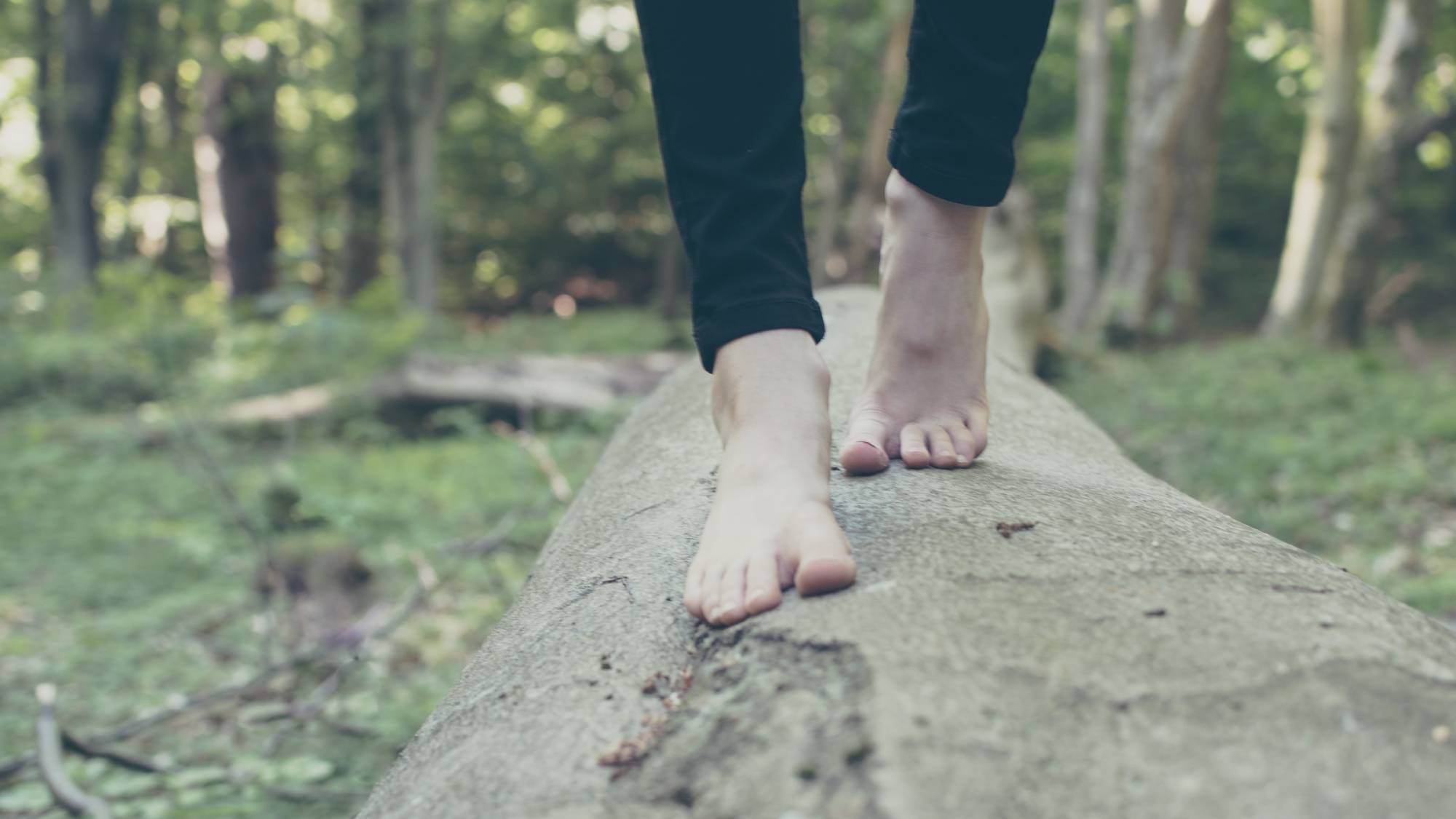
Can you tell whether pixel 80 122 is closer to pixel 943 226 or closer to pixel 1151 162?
pixel 1151 162

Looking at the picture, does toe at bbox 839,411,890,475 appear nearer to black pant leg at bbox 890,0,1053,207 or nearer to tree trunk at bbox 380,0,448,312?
black pant leg at bbox 890,0,1053,207

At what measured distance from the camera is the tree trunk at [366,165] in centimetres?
941

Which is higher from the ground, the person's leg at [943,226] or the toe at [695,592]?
the person's leg at [943,226]

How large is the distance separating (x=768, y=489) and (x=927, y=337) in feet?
1.31

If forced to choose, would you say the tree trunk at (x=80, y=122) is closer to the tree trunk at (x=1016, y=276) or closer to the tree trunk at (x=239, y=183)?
the tree trunk at (x=239, y=183)

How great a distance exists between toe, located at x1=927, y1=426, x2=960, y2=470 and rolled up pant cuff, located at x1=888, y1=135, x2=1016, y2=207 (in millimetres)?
312

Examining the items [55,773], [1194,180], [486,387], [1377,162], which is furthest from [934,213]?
[1194,180]

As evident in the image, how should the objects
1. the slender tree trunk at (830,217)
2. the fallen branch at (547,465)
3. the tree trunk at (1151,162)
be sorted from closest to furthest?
the fallen branch at (547,465) → the tree trunk at (1151,162) → the slender tree trunk at (830,217)

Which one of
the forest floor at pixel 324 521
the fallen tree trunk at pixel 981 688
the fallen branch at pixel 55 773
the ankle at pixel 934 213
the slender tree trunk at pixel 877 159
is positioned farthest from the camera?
the slender tree trunk at pixel 877 159

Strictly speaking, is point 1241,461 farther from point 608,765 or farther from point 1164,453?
point 608,765

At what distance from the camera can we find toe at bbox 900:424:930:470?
4.46 feet

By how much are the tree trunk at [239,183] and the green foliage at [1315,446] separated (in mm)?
9739

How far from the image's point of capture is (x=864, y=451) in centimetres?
135

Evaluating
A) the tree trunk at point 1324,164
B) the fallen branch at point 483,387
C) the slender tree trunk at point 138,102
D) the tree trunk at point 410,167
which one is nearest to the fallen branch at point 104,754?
the fallen branch at point 483,387
